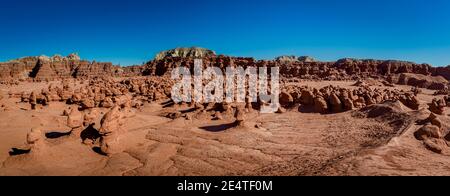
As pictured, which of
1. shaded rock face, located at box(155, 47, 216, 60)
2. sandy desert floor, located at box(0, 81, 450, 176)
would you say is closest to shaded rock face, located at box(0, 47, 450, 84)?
shaded rock face, located at box(155, 47, 216, 60)

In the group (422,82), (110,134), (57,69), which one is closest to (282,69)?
(422,82)

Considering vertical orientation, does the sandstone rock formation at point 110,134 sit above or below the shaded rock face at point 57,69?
Result: below

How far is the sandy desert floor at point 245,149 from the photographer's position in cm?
518

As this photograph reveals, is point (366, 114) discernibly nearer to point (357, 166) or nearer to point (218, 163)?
point (357, 166)

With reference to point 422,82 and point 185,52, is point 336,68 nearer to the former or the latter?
point 422,82

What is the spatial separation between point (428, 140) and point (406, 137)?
1.33 feet

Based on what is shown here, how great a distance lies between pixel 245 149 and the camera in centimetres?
639

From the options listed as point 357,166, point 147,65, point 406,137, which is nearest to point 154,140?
point 357,166

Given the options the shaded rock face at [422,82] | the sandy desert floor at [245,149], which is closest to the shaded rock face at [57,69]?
the shaded rock face at [422,82]

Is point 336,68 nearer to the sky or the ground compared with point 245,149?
nearer to the sky

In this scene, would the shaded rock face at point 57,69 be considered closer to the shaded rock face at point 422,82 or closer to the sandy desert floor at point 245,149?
the shaded rock face at point 422,82

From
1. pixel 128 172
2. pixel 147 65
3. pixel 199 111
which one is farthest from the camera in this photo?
pixel 147 65

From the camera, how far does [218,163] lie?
5598mm

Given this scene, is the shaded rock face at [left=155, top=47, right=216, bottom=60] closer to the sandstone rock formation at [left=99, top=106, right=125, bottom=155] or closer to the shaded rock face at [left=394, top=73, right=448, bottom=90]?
the shaded rock face at [left=394, top=73, right=448, bottom=90]
